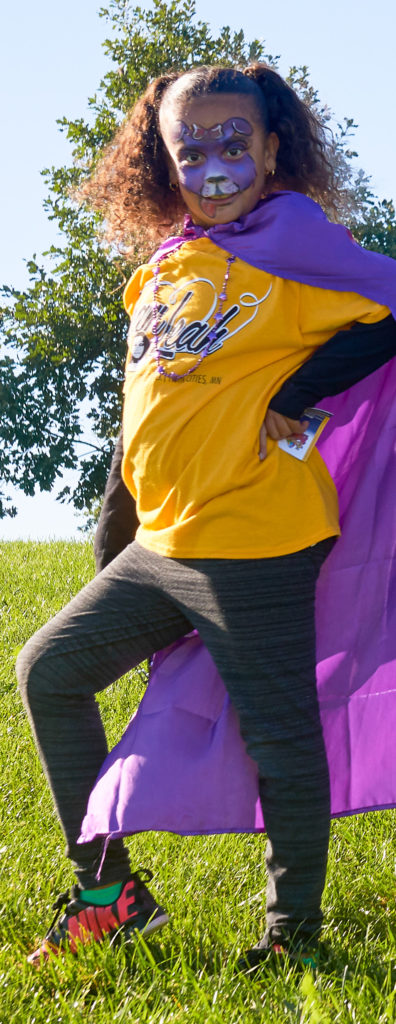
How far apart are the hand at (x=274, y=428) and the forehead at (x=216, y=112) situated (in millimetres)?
806

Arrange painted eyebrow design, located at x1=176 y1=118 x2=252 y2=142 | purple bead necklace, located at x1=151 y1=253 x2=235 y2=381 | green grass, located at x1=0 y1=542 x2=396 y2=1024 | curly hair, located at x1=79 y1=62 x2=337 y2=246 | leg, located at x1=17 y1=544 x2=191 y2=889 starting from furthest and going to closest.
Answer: curly hair, located at x1=79 y1=62 x2=337 y2=246, painted eyebrow design, located at x1=176 y1=118 x2=252 y2=142, leg, located at x1=17 y1=544 x2=191 y2=889, purple bead necklace, located at x1=151 y1=253 x2=235 y2=381, green grass, located at x1=0 y1=542 x2=396 y2=1024

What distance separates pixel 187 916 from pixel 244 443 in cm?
133

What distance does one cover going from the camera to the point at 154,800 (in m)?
2.67

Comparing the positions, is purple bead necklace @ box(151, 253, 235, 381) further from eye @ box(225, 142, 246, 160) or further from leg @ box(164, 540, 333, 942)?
leg @ box(164, 540, 333, 942)

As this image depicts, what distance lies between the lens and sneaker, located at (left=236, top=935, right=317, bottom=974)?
2.56 meters

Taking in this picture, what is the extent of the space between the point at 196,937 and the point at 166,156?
7.28 feet

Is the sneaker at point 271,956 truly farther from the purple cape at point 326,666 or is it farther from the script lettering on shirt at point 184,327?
the script lettering on shirt at point 184,327

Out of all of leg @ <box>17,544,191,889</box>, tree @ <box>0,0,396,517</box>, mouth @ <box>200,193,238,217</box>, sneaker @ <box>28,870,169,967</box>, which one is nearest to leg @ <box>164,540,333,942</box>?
leg @ <box>17,544,191,889</box>

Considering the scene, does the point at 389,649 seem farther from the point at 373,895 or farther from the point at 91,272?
the point at 91,272

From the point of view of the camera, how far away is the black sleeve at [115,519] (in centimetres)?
301

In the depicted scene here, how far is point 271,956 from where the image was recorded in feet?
8.51

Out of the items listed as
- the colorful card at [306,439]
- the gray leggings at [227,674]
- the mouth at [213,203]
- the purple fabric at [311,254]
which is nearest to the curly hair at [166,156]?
the mouth at [213,203]

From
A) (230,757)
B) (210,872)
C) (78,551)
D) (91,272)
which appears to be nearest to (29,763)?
(210,872)

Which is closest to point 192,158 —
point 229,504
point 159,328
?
point 159,328
